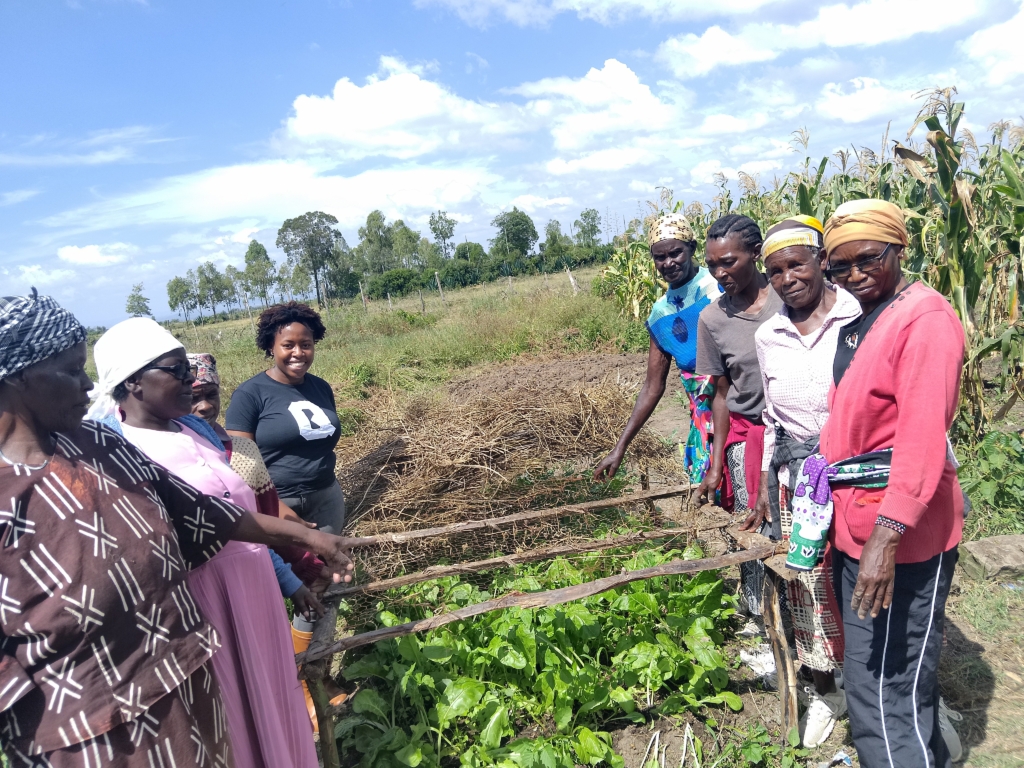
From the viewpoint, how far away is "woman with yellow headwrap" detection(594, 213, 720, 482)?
2973mm

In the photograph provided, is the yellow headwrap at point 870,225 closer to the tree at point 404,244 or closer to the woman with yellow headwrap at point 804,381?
the woman with yellow headwrap at point 804,381

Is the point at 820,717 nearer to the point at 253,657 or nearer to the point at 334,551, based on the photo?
the point at 334,551

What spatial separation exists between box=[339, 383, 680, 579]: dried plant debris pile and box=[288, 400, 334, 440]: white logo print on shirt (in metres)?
0.64

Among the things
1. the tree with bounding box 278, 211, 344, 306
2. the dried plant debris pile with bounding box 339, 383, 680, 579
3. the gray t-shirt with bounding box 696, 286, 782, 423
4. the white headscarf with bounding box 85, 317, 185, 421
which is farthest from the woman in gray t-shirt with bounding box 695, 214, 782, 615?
the tree with bounding box 278, 211, 344, 306

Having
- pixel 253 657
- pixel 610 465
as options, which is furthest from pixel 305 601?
pixel 610 465

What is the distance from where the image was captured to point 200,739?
56.2 inches

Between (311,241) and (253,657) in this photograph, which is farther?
(311,241)

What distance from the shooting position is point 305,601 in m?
2.30

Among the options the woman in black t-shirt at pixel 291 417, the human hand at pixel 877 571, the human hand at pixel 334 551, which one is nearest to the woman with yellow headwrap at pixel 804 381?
the human hand at pixel 877 571

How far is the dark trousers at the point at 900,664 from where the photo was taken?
1736mm

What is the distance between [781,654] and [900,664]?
61 cm

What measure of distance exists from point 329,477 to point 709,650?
1.94 m

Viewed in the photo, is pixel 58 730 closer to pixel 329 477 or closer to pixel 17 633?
pixel 17 633

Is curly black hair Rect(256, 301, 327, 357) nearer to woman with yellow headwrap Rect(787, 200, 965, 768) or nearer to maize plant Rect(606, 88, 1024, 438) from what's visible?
woman with yellow headwrap Rect(787, 200, 965, 768)
